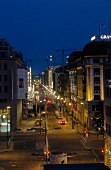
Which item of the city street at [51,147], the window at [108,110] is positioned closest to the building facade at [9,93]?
the city street at [51,147]

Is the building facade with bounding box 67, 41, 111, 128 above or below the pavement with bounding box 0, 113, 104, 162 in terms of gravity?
above

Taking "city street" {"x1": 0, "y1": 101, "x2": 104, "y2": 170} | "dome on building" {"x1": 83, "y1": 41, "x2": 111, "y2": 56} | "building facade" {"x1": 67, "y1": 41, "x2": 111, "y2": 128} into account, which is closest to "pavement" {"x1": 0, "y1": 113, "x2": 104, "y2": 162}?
"city street" {"x1": 0, "y1": 101, "x2": 104, "y2": 170}

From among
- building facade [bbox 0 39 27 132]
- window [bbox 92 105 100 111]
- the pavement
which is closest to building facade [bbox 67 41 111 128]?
window [bbox 92 105 100 111]

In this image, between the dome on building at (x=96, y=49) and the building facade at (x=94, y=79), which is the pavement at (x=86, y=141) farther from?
the dome on building at (x=96, y=49)

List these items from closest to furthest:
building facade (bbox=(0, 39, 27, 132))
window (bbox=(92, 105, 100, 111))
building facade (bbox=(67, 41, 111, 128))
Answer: building facade (bbox=(0, 39, 27, 132)) < window (bbox=(92, 105, 100, 111)) < building facade (bbox=(67, 41, 111, 128))

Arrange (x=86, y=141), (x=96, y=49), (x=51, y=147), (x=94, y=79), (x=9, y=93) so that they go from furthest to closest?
(x=96, y=49), (x=94, y=79), (x=9, y=93), (x=86, y=141), (x=51, y=147)

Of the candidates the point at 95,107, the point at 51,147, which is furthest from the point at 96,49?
the point at 51,147

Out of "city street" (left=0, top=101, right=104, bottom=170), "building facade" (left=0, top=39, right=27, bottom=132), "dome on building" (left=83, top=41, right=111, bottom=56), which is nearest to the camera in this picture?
"city street" (left=0, top=101, right=104, bottom=170)

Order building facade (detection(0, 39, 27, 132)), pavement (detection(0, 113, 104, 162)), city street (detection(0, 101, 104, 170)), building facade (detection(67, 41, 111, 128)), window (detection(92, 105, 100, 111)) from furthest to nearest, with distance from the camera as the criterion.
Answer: building facade (detection(67, 41, 111, 128)), window (detection(92, 105, 100, 111)), building facade (detection(0, 39, 27, 132)), pavement (detection(0, 113, 104, 162)), city street (detection(0, 101, 104, 170))

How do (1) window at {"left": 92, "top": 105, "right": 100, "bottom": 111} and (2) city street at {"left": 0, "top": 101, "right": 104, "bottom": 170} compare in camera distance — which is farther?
(1) window at {"left": 92, "top": 105, "right": 100, "bottom": 111}

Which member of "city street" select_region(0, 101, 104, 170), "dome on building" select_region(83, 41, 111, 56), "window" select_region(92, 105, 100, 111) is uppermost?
"dome on building" select_region(83, 41, 111, 56)

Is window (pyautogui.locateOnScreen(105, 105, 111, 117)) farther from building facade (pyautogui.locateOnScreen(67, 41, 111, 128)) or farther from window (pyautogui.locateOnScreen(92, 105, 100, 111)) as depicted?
window (pyautogui.locateOnScreen(92, 105, 100, 111))

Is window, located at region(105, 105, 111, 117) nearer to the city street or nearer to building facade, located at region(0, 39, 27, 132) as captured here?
the city street

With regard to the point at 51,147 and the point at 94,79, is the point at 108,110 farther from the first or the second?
the point at 94,79
